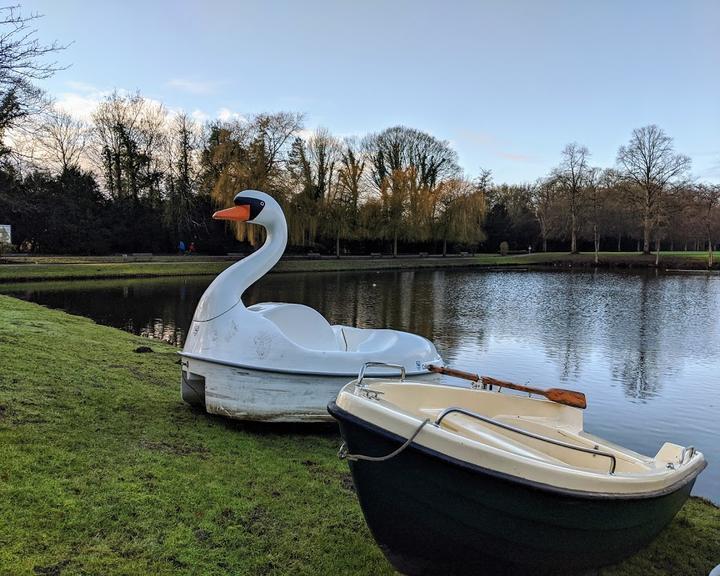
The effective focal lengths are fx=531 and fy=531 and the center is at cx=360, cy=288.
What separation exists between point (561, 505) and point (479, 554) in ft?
1.95

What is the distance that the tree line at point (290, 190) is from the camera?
43188mm

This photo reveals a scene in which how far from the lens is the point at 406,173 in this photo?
176ft

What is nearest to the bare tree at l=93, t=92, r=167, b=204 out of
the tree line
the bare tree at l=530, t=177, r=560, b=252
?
the tree line

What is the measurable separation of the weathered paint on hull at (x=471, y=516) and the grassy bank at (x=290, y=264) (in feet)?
112

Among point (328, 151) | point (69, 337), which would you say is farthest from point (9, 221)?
point (69, 337)

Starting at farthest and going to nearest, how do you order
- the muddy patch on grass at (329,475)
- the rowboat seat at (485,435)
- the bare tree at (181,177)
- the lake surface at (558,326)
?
the bare tree at (181,177)
the lake surface at (558,326)
the muddy patch on grass at (329,475)
the rowboat seat at (485,435)

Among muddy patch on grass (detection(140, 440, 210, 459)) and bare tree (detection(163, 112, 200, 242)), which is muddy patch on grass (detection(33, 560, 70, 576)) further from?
bare tree (detection(163, 112, 200, 242))

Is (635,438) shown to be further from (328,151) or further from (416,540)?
(328,151)

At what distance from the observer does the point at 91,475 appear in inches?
170

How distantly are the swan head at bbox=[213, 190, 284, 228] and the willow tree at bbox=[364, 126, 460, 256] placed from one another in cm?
4591

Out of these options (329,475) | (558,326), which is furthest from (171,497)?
(558,326)

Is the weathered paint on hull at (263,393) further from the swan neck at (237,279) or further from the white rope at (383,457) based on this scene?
the white rope at (383,457)

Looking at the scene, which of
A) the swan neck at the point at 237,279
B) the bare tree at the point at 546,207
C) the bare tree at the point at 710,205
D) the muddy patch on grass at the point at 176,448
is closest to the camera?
the muddy patch on grass at the point at 176,448

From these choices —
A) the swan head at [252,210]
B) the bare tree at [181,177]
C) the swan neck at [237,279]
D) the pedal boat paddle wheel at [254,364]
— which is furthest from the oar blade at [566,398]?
the bare tree at [181,177]
